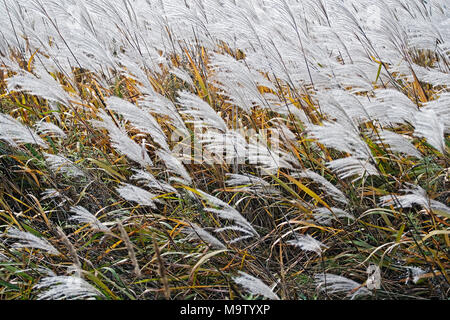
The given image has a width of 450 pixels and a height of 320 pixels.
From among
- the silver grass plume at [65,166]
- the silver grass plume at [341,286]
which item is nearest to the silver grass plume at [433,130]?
the silver grass plume at [341,286]

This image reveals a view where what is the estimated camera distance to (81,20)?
8.74ft

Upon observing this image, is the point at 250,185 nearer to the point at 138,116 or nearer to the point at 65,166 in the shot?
the point at 138,116

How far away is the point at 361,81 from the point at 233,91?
1.91 feet

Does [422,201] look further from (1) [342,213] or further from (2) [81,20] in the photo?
(2) [81,20]

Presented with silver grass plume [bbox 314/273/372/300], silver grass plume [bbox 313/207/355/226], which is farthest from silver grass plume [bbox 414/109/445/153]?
silver grass plume [bbox 314/273/372/300]

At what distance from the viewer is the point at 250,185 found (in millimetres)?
1835

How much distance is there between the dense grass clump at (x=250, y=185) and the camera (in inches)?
56.6

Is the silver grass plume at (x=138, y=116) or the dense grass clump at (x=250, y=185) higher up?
the silver grass plume at (x=138, y=116)

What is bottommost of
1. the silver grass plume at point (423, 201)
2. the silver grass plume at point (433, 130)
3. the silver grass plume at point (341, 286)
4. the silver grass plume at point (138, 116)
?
the silver grass plume at point (341, 286)

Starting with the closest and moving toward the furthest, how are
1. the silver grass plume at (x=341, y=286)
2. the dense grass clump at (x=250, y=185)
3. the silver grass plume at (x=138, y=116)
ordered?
1. the silver grass plume at (x=341, y=286)
2. the dense grass clump at (x=250, y=185)
3. the silver grass plume at (x=138, y=116)

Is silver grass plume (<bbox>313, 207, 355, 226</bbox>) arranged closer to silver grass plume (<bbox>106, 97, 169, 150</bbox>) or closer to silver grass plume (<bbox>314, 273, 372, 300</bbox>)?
silver grass plume (<bbox>314, 273, 372, 300</bbox>)

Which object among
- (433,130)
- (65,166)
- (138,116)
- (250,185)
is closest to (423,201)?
(433,130)

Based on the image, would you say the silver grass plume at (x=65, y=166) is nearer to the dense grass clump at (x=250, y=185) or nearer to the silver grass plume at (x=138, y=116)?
the dense grass clump at (x=250, y=185)
